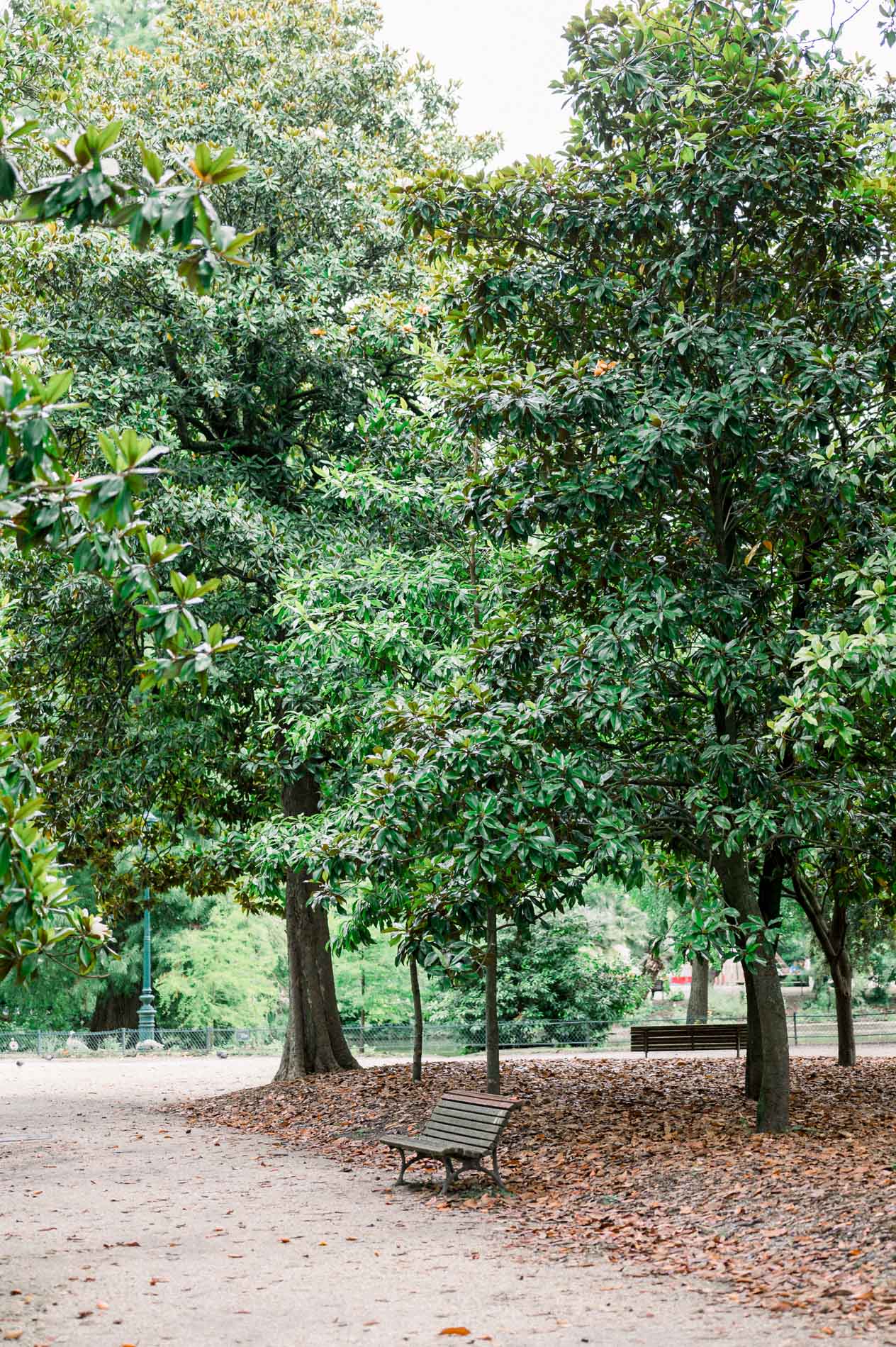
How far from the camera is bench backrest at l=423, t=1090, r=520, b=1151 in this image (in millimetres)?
9742

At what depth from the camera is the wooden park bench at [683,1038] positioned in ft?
68.9

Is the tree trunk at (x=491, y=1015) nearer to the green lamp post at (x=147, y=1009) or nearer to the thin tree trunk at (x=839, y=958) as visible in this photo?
the thin tree trunk at (x=839, y=958)

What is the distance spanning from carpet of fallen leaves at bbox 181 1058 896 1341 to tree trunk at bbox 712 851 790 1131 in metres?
0.24

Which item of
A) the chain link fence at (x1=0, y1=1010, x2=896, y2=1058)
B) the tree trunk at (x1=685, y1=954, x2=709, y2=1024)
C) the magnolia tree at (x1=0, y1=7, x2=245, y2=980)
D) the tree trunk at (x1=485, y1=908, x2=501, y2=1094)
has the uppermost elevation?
the magnolia tree at (x1=0, y1=7, x2=245, y2=980)

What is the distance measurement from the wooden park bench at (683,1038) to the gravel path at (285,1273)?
10288mm

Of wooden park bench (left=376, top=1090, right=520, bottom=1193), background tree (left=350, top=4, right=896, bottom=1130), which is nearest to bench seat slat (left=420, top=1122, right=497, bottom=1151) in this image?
wooden park bench (left=376, top=1090, right=520, bottom=1193)

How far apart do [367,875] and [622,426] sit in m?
4.50

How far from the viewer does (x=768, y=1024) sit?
35.3ft

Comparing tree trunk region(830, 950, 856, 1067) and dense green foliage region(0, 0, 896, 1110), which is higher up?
dense green foliage region(0, 0, 896, 1110)

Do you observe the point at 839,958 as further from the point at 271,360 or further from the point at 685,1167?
the point at 271,360

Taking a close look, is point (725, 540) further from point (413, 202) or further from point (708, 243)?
point (413, 202)

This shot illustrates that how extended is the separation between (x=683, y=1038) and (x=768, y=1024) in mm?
11178

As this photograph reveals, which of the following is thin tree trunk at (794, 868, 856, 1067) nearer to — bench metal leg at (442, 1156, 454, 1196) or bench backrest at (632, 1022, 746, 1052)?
bench backrest at (632, 1022, 746, 1052)

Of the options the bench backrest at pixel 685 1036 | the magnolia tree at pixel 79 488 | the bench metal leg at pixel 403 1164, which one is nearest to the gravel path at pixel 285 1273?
the bench metal leg at pixel 403 1164
